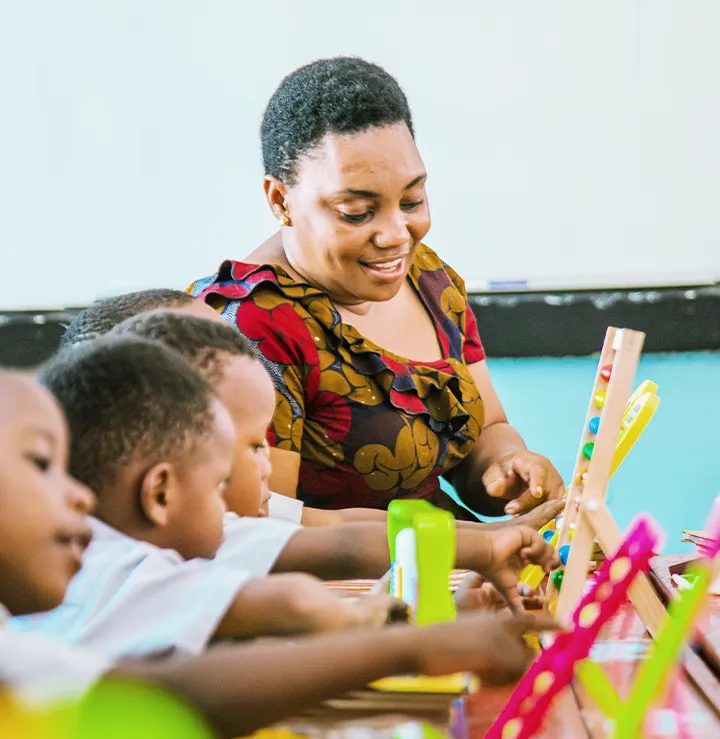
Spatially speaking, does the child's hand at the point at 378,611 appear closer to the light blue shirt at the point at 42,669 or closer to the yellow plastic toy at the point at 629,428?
the light blue shirt at the point at 42,669

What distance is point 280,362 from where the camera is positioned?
1.29 metres

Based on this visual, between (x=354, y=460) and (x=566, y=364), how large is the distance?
1.15 meters

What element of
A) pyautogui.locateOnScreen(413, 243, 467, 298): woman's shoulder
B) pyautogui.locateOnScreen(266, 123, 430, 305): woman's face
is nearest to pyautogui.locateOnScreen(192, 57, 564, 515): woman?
pyautogui.locateOnScreen(266, 123, 430, 305): woman's face

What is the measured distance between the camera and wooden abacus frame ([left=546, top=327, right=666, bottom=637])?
0.91 metres

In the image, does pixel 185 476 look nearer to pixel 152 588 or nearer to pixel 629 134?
pixel 152 588

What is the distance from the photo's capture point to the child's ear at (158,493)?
62 centimetres

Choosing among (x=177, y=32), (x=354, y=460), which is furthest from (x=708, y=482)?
(x=177, y=32)

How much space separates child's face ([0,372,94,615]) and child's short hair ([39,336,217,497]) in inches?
4.9

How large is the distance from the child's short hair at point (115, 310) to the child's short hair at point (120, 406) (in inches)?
13.1

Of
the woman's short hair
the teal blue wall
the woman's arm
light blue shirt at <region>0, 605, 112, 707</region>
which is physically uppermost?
the woman's short hair

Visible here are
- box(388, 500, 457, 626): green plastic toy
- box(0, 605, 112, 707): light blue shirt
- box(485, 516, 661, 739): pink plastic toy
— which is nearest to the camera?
box(0, 605, 112, 707): light blue shirt

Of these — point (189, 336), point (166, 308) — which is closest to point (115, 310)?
point (166, 308)

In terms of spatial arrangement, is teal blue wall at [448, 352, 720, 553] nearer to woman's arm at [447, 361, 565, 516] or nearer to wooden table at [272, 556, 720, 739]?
woman's arm at [447, 361, 565, 516]

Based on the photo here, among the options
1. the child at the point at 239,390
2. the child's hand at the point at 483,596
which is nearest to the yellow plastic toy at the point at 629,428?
the child's hand at the point at 483,596
